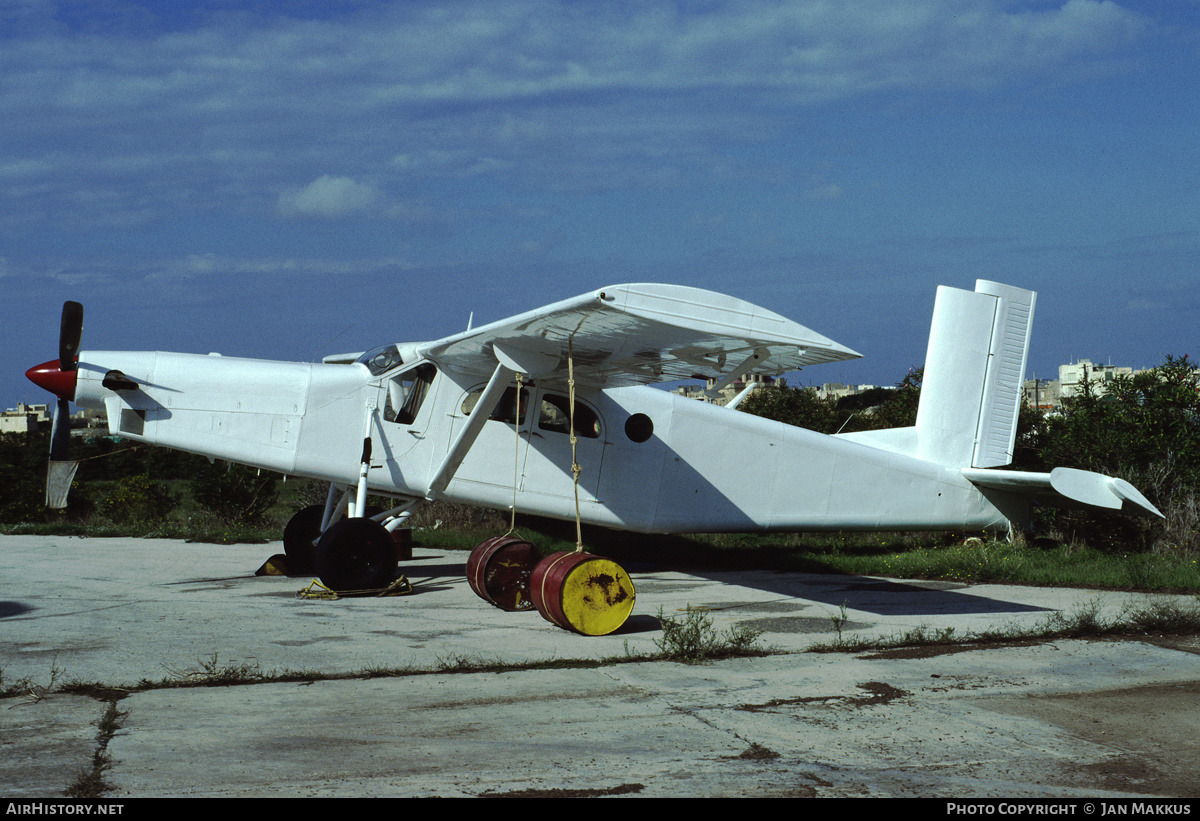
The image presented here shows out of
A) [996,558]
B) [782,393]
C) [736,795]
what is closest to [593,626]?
[736,795]

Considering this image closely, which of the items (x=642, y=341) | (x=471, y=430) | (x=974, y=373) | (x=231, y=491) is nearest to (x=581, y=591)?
(x=642, y=341)

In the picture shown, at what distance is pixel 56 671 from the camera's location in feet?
19.1

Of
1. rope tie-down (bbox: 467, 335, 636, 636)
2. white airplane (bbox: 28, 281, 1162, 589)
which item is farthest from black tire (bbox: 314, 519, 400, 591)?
rope tie-down (bbox: 467, 335, 636, 636)

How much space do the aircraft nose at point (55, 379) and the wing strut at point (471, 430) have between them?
150 inches

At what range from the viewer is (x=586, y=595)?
25.5 ft

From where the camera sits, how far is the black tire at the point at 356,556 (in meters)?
9.59

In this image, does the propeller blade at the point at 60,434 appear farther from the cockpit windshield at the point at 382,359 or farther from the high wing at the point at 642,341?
the high wing at the point at 642,341

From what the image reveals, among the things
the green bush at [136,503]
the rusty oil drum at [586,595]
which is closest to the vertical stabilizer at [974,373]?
the rusty oil drum at [586,595]

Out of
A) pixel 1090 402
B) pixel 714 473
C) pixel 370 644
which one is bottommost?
pixel 370 644

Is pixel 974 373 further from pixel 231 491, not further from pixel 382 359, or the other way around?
pixel 231 491

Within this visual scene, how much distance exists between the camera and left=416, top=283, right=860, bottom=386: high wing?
6.67 m

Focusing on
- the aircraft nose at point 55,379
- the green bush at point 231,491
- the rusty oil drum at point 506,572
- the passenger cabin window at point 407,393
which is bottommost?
the green bush at point 231,491
